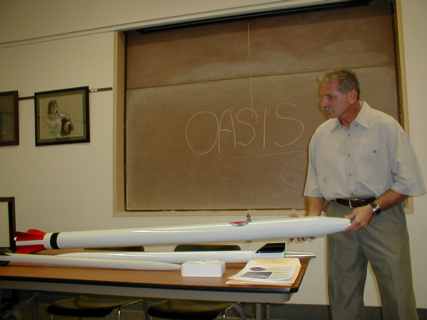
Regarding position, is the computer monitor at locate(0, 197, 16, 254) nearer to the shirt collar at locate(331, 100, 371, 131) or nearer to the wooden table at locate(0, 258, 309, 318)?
the wooden table at locate(0, 258, 309, 318)

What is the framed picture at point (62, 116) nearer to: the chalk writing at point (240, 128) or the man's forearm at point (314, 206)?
the chalk writing at point (240, 128)

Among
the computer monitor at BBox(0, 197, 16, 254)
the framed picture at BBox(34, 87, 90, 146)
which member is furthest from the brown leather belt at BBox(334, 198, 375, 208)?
the computer monitor at BBox(0, 197, 16, 254)

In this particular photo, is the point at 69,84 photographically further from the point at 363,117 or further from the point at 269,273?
the point at 269,273

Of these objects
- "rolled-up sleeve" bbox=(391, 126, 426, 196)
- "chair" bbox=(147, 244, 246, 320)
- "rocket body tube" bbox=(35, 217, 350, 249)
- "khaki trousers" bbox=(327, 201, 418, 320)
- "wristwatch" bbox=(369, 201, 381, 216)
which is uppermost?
"rolled-up sleeve" bbox=(391, 126, 426, 196)

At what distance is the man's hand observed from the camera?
1.90m

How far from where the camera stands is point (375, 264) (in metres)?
2.05

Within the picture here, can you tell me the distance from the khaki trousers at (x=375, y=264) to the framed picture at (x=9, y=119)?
11.3 feet

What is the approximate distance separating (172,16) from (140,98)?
852 millimetres

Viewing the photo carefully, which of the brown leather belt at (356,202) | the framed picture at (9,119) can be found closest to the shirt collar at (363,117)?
the brown leather belt at (356,202)

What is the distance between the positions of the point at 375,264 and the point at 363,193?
39cm

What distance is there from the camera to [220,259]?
1868mm

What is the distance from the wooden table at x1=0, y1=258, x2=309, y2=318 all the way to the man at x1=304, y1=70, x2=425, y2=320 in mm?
375

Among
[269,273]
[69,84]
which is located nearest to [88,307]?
[269,273]

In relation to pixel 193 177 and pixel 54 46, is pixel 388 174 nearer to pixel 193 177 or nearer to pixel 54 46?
pixel 193 177
